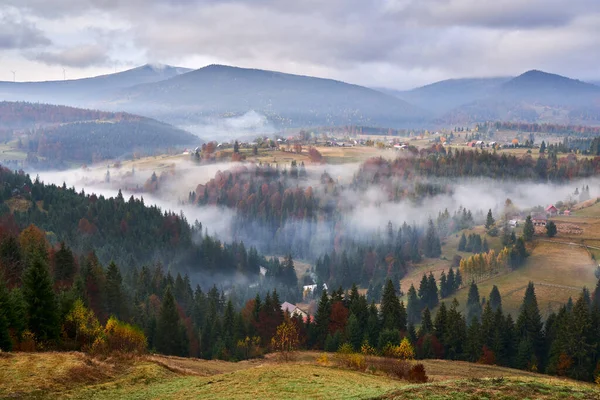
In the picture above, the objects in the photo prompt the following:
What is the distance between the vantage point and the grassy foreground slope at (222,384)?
1340 inches

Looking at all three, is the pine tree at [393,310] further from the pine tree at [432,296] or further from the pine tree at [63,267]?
the pine tree at [432,296]

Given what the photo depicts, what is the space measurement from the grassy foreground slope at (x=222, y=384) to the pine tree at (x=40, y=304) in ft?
30.3

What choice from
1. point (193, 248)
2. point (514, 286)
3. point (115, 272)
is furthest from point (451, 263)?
point (115, 272)

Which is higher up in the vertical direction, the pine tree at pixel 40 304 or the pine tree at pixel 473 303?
the pine tree at pixel 40 304

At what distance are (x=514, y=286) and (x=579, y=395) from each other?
11968 centimetres

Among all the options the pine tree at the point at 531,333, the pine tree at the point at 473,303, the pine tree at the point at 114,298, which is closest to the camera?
the pine tree at the point at 114,298

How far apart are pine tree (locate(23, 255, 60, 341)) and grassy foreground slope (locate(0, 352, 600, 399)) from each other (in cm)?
923

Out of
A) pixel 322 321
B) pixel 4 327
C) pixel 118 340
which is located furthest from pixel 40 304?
pixel 322 321

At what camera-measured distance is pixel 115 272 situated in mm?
83188

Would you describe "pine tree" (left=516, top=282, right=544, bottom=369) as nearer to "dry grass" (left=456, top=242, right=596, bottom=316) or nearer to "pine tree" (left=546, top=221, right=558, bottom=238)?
"dry grass" (left=456, top=242, right=596, bottom=316)

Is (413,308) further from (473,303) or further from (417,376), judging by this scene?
(417,376)

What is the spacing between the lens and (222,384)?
41125 mm

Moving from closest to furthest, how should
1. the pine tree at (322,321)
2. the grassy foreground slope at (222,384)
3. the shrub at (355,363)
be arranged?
the grassy foreground slope at (222,384) → the shrub at (355,363) → the pine tree at (322,321)

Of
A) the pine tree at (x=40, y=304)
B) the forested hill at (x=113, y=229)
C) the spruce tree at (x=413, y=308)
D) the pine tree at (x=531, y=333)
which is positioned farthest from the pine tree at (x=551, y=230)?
the pine tree at (x=40, y=304)
